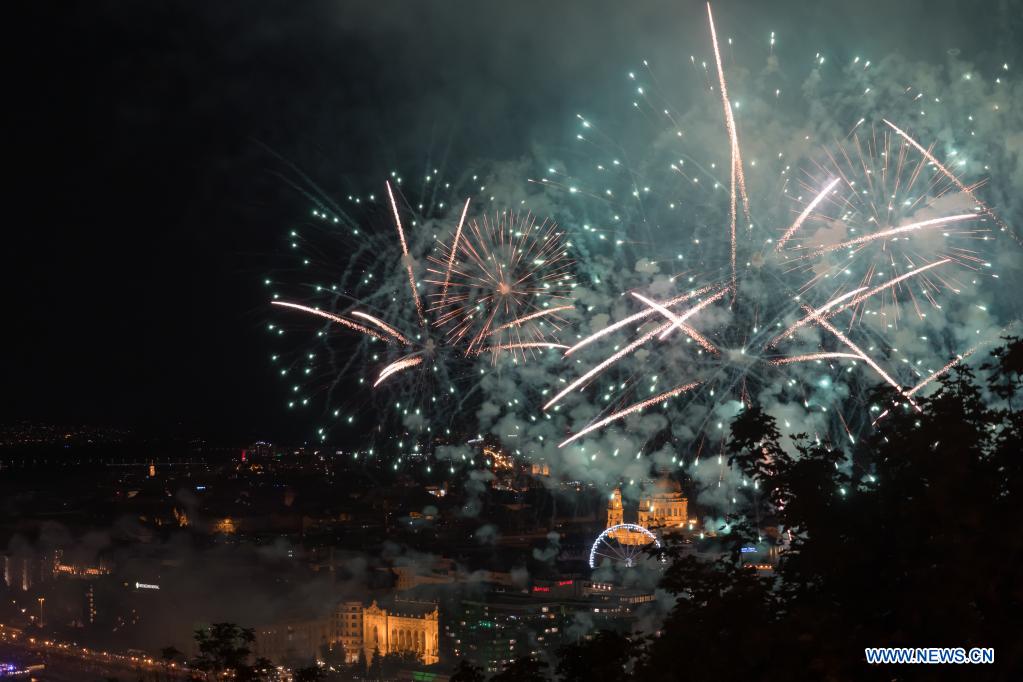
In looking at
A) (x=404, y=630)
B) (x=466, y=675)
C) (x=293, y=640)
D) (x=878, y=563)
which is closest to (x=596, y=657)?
(x=466, y=675)

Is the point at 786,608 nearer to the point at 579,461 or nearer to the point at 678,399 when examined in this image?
the point at 678,399

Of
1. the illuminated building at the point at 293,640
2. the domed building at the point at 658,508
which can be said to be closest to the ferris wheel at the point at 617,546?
the domed building at the point at 658,508

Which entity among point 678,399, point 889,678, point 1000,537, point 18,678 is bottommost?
point 18,678

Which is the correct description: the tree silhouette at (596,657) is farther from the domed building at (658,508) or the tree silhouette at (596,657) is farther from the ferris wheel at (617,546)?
the domed building at (658,508)

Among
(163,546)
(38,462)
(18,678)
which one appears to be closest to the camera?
(18,678)

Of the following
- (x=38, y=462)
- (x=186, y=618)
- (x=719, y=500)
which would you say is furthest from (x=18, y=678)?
(x=38, y=462)

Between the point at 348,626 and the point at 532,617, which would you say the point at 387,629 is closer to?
the point at 348,626

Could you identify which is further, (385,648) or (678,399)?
(385,648)
